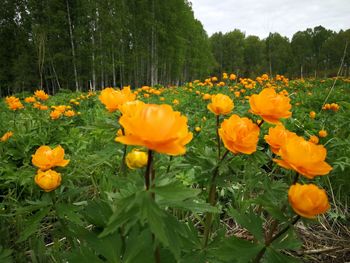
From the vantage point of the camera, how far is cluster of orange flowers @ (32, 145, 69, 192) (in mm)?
952

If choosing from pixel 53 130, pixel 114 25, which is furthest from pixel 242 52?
pixel 53 130

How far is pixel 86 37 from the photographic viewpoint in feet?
53.5

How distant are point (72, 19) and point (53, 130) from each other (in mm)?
16017

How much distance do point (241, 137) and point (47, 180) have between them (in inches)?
26.4

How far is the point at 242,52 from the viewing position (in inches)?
1636

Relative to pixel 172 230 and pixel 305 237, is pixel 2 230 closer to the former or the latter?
pixel 172 230

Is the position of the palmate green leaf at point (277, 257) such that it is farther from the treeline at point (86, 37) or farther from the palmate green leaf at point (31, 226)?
the treeline at point (86, 37)

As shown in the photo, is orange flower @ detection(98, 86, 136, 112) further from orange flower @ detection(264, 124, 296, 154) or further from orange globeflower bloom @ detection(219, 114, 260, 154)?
orange flower @ detection(264, 124, 296, 154)

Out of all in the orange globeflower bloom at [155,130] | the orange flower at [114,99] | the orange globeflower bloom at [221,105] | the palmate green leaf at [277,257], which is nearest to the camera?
the orange globeflower bloom at [155,130]

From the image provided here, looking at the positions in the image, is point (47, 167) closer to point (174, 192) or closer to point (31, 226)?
point (31, 226)

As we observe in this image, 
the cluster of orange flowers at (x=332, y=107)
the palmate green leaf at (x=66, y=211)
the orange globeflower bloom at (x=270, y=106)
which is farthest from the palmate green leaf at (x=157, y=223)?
the cluster of orange flowers at (x=332, y=107)

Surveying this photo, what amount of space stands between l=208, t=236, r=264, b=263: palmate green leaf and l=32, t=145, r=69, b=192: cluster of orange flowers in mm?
598

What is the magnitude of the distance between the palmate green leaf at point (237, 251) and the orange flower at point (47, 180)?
0.59 metres

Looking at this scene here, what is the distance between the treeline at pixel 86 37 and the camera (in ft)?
51.6
